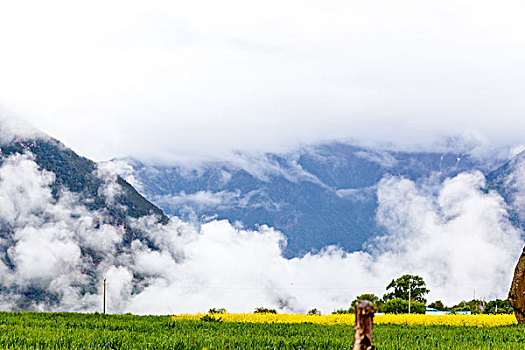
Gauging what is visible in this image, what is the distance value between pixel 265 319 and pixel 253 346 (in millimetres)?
11281

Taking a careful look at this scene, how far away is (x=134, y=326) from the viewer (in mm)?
17672

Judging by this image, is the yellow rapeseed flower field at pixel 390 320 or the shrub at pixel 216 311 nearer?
the yellow rapeseed flower field at pixel 390 320

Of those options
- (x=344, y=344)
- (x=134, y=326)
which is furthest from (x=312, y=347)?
(x=134, y=326)

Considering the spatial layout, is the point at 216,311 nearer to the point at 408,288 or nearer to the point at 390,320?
the point at 390,320

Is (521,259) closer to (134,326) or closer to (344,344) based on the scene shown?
(344,344)

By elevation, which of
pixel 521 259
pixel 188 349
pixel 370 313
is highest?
pixel 521 259

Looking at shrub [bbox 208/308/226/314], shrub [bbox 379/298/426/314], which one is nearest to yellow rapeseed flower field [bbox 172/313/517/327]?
shrub [bbox 208/308/226/314]

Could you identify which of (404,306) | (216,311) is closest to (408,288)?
(404,306)

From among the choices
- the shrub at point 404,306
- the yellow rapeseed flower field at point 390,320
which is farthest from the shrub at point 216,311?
the shrub at point 404,306

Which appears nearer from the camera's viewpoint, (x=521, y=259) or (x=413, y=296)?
(x=521, y=259)

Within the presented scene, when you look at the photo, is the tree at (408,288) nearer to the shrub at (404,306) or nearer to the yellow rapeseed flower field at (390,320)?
the shrub at (404,306)

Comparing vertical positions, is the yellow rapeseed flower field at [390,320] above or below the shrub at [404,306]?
below

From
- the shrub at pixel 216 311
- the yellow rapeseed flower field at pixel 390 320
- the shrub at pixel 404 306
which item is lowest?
the yellow rapeseed flower field at pixel 390 320

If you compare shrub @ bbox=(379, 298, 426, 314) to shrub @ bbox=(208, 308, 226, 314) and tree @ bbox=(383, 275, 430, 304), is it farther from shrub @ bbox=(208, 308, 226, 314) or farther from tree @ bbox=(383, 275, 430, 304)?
shrub @ bbox=(208, 308, 226, 314)
